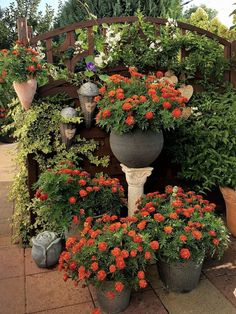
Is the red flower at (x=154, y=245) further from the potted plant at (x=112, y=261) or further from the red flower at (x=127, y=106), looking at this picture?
the red flower at (x=127, y=106)

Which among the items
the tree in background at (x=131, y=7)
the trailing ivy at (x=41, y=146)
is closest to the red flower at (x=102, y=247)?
the trailing ivy at (x=41, y=146)

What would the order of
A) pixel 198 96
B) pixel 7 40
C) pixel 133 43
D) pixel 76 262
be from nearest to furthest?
1. pixel 76 262
2. pixel 133 43
3. pixel 198 96
4. pixel 7 40

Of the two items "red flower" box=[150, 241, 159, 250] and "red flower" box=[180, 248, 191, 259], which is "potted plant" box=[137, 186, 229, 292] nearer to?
"red flower" box=[180, 248, 191, 259]

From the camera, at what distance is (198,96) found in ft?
11.9

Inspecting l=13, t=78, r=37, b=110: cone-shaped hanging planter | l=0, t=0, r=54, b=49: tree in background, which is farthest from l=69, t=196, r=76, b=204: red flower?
l=0, t=0, r=54, b=49: tree in background

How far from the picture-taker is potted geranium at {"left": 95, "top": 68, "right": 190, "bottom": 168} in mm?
2598

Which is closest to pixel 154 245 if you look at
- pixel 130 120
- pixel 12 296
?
pixel 130 120

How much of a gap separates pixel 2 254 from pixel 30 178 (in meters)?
0.69

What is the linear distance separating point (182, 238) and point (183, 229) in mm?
149

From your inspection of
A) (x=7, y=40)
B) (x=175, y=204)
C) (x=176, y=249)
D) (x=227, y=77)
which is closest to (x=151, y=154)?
(x=175, y=204)

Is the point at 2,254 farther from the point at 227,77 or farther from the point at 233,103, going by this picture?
the point at 227,77

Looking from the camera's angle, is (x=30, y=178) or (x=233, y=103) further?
(x=233, y=103)

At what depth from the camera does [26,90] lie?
2.97 meters

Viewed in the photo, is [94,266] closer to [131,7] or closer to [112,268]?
[112,268]
